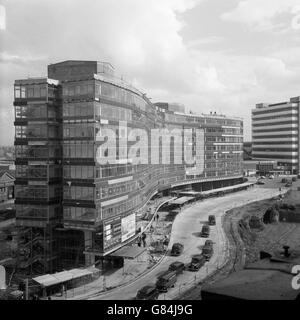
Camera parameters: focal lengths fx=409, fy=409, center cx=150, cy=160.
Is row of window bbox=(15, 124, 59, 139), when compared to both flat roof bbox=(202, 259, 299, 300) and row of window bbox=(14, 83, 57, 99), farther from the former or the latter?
flat roof bbox=(202, 259, 299, 300)

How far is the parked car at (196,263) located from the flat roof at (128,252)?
477 cm

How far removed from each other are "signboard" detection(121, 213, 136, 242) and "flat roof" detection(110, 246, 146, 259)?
1.02m

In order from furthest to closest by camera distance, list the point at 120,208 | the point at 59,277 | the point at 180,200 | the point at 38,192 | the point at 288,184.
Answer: the point at 288,184 < the point at 180,200 < the point at 120,208 < the point at 38,192 < the point at 59,277

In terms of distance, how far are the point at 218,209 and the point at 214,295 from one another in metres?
48.8

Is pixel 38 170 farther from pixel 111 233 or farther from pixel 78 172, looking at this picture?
pixel 111 233

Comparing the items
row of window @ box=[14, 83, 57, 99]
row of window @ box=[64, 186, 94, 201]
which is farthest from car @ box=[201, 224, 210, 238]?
row of window @ box=[14, 83, 57, 99]

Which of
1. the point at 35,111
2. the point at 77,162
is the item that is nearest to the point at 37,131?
the point at 35,111

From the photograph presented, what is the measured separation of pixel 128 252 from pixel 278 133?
102m

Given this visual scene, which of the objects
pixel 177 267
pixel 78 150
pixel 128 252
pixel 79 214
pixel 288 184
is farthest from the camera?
pixel 288 184

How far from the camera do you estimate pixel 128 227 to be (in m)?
39.4

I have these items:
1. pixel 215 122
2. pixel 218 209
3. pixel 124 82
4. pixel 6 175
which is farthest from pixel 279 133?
pixel 124 82

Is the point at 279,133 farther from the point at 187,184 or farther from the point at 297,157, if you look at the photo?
the point at 187,184
